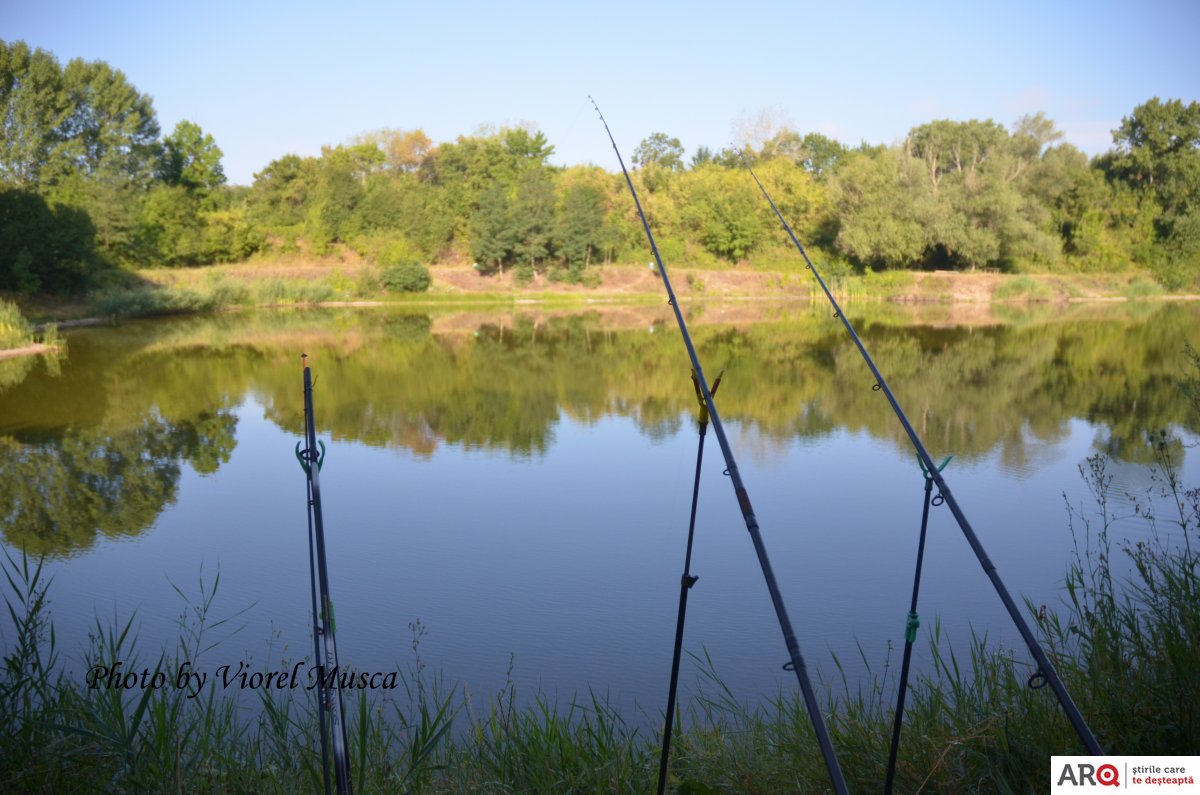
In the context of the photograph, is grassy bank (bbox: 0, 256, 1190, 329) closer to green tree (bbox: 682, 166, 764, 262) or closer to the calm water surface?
green tree (bbox: 682, 166, 764, 262)

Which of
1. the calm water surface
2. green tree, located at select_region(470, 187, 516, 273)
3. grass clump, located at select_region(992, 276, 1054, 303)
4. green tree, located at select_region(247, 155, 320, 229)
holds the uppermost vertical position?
green tree, located at select_region(247, 155, 320, 229)

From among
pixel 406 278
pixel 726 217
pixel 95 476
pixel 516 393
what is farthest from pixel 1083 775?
pixel 726 217

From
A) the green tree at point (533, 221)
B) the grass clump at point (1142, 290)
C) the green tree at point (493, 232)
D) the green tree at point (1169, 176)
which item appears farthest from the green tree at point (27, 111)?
the green tree at point (1169, 176)

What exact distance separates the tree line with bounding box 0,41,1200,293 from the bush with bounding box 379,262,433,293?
1.09 m

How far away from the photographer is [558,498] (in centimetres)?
753

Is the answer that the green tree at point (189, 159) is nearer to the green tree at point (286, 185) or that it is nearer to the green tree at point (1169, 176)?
the green tree at point (286, 185)

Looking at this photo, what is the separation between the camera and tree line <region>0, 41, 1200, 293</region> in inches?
1385

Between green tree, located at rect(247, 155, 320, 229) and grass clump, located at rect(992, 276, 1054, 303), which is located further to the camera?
green tree, located at rect(247, 155, 320, 229)

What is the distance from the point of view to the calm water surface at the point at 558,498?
15.7 feet

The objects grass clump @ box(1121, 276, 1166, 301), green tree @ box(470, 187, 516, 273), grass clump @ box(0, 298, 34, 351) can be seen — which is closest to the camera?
grass clump @ box(0, 298, 34, 351)

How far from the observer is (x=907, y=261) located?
3672cm

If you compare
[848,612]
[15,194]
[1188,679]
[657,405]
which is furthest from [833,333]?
[15,194]

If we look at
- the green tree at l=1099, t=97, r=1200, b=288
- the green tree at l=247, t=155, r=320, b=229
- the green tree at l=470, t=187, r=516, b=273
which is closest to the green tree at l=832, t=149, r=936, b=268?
the green tree at l=1099, t=97, r=1200, b=288

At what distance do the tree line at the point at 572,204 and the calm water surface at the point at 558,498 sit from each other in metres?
20.0
